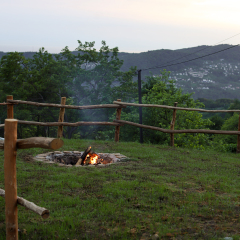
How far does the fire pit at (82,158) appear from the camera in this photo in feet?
23.6

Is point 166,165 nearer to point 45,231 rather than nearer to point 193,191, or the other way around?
point 193,191

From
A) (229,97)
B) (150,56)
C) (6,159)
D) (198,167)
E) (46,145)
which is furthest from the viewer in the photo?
(229,97)

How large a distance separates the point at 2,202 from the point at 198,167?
461cm

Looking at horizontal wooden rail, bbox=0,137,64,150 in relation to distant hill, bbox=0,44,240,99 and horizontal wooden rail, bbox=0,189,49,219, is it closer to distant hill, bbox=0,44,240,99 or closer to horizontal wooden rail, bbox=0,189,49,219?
horizontal wooden rail, bbox=0,189,49,219

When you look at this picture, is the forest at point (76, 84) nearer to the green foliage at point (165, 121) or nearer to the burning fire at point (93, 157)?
the green foliage at point (165, 121)

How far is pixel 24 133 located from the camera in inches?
1256

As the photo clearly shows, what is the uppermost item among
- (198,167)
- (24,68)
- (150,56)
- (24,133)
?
(150,56)

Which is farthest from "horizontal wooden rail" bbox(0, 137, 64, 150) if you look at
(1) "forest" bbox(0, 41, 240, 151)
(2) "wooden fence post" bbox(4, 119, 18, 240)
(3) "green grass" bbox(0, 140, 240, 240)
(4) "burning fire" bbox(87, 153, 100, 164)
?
(1) "forest" bbox(0, 41, 240, 151)

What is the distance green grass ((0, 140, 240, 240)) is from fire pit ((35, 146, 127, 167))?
527mm

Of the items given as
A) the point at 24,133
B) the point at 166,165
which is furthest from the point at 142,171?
the point at 24,133

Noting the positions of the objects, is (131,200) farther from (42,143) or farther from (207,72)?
(207,72)

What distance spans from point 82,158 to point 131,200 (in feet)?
10.4

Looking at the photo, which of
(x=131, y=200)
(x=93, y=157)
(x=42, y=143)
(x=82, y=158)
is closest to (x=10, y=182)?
(x=42, y=143)

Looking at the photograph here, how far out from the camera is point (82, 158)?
284 inches
